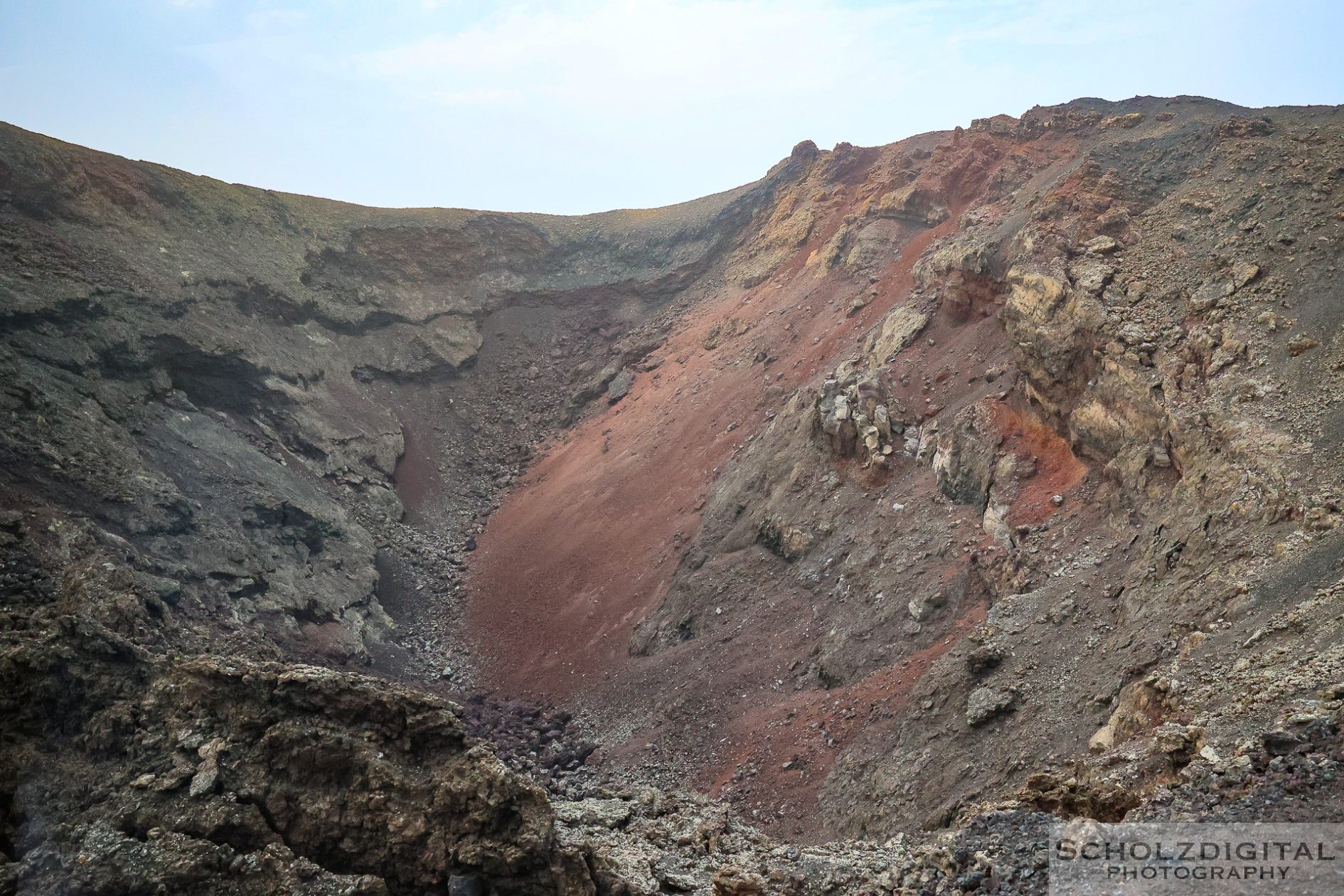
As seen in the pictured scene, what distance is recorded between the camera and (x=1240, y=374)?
42.5 feet

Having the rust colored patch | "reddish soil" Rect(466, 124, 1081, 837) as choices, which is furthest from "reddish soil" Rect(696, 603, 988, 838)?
the rust colored patch

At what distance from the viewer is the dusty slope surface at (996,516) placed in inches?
421

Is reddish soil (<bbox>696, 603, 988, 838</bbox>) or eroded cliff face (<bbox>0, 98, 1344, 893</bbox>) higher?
eroded cliff face (<bbox>0, 98, 1344, 893</bbox>)

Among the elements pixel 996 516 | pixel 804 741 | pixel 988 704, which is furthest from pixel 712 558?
pixel 988 704

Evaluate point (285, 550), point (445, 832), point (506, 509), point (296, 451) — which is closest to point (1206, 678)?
point (445, 832)

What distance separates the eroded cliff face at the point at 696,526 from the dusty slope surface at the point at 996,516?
0.09 metres

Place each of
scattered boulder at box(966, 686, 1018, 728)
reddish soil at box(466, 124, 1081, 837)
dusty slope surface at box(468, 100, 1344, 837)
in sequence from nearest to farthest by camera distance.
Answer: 1. dusty slope surface at box(468, 100, 1344, 837)
2. scattered boulder at box(966, 686, 1018, 728)
3. reddish soil at box(466, 124, 1081, 837)

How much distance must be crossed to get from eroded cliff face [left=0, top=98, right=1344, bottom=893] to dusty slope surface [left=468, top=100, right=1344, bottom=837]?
87 millimetres

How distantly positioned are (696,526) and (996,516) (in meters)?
8.81

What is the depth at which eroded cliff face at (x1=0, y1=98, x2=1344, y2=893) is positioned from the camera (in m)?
7.34

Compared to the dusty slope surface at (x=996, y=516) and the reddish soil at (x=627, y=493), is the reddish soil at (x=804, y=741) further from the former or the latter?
the reddish soil at (x=627, y=493)

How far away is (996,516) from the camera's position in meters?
15.7

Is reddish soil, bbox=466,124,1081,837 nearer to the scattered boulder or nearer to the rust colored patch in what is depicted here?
the rust colored patch

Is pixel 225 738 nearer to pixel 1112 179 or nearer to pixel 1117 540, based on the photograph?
pixel 1117 540
